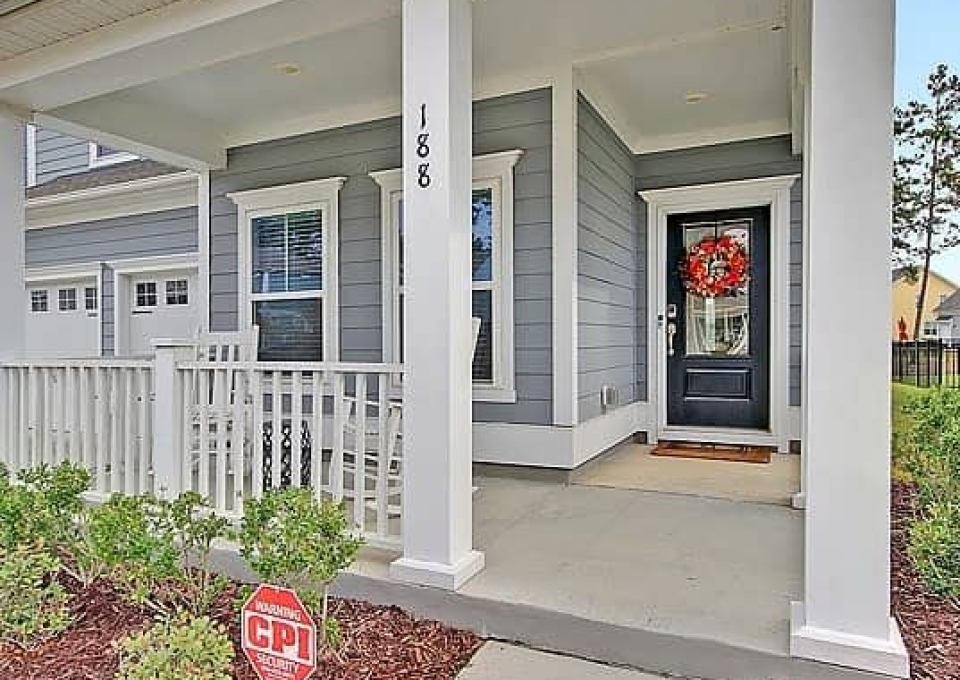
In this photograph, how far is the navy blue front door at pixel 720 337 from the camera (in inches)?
232

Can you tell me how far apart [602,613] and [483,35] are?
3339 mm

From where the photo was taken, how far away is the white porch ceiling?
11.7 ft

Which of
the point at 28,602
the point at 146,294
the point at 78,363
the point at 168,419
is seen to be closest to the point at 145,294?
the point at 146,294

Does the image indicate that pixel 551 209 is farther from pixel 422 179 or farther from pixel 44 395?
pixel 44 395

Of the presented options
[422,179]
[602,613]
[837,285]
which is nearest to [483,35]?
[422,179]

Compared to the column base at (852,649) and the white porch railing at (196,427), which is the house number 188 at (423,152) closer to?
the white porch railing at (196,427)

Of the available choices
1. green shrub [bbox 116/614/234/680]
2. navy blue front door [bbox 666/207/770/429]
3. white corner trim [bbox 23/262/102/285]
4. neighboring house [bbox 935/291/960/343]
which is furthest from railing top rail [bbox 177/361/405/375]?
neighboring house [bbox 935/291/960/343]

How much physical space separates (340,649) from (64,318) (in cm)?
784

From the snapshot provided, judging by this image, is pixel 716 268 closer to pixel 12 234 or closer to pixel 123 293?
pixel 12 234

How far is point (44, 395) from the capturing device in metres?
4.19

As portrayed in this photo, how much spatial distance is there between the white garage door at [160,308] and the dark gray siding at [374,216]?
4.06 feet

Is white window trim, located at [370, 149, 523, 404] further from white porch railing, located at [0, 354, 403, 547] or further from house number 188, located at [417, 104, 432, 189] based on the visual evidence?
house number 188, located at [417, 104, 432, 189]

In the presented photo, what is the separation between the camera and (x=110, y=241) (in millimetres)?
7828

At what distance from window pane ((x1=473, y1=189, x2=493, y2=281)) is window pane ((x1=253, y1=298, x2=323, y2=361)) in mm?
1568
